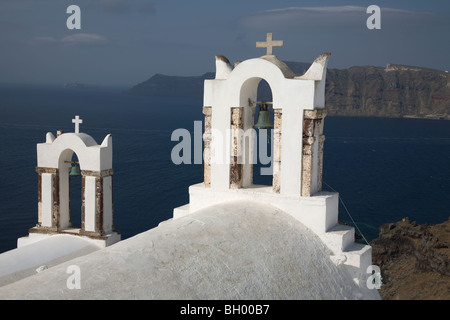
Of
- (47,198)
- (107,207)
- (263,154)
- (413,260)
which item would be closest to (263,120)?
(263,154)

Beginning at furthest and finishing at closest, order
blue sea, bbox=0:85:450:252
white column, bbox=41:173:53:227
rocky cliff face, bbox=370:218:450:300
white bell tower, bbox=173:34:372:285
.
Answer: blue sea, bbox=0:85:450:252 → rocky cliff face, bbox=370:218:450:300 → white column, bbox=41:173:53:227 → white bell tower, bbox=173:34:372:285

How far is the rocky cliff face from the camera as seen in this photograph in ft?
104

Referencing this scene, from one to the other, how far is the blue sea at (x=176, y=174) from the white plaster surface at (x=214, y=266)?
29.5 metres

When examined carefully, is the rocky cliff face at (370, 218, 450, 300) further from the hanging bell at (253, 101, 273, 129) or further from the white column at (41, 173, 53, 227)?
the white column at (41, 173, 53, 227)

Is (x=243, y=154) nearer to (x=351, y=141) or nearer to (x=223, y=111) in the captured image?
(x=223, y=111)

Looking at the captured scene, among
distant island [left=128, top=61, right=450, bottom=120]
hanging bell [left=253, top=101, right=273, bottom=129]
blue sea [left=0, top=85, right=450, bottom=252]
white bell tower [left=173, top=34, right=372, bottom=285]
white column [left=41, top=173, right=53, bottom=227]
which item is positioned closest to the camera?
white bell tower [left=173, top=34, right=372, bottom=285]

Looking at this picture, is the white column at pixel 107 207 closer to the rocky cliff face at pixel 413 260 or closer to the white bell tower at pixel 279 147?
the white bell tower at pixel 279 147

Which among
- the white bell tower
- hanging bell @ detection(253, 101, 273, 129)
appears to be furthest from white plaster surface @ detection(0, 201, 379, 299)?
hanging bell @ detection(253, 101, 273, 129)

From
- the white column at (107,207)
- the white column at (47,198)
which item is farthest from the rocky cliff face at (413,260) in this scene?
the white column at (47,198)

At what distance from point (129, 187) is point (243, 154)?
4036 cm

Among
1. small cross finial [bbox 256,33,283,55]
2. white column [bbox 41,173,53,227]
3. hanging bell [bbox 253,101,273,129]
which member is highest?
small cross finial [bbox 256,33,283,55]

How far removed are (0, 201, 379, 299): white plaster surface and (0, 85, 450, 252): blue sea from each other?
29.5m

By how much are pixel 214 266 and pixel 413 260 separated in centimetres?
3256

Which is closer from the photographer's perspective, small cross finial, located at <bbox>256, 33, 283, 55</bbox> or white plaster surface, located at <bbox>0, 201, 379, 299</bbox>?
white plaster surface, located at <bbox>0, 201, 379, 299</bbox>
